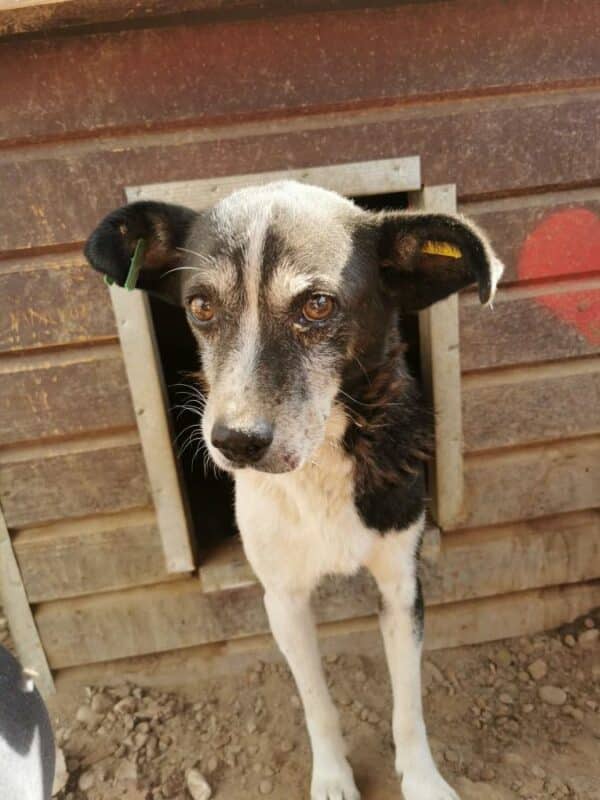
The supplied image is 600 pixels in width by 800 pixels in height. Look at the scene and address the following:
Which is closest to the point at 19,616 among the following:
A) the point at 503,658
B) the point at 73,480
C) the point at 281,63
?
the point at 73,480

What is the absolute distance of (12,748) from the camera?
1.25m

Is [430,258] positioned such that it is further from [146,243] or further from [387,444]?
[146,243]

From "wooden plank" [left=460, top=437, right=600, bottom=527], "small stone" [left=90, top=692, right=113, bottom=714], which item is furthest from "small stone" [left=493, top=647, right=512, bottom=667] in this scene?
"small stone" [left=90, top=692, right=113, bottom=714]

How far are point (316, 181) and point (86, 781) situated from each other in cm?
222

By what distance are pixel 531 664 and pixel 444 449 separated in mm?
1023

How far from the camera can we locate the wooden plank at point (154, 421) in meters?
2.10

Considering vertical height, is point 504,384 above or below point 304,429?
below

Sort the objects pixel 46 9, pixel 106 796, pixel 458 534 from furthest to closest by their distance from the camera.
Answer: pixel 458 534, pixel 106 796, pixel 46 9

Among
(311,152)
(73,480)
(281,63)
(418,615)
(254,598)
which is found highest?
(281,63)

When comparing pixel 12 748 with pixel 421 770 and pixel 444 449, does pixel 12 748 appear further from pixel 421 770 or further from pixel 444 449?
pixel 444 449

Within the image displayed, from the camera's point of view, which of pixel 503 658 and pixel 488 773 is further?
pixel 503 658

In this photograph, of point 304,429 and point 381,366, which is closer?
point 304,429

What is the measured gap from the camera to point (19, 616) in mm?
2518

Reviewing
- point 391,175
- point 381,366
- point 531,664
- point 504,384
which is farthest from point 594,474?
point 391,175
